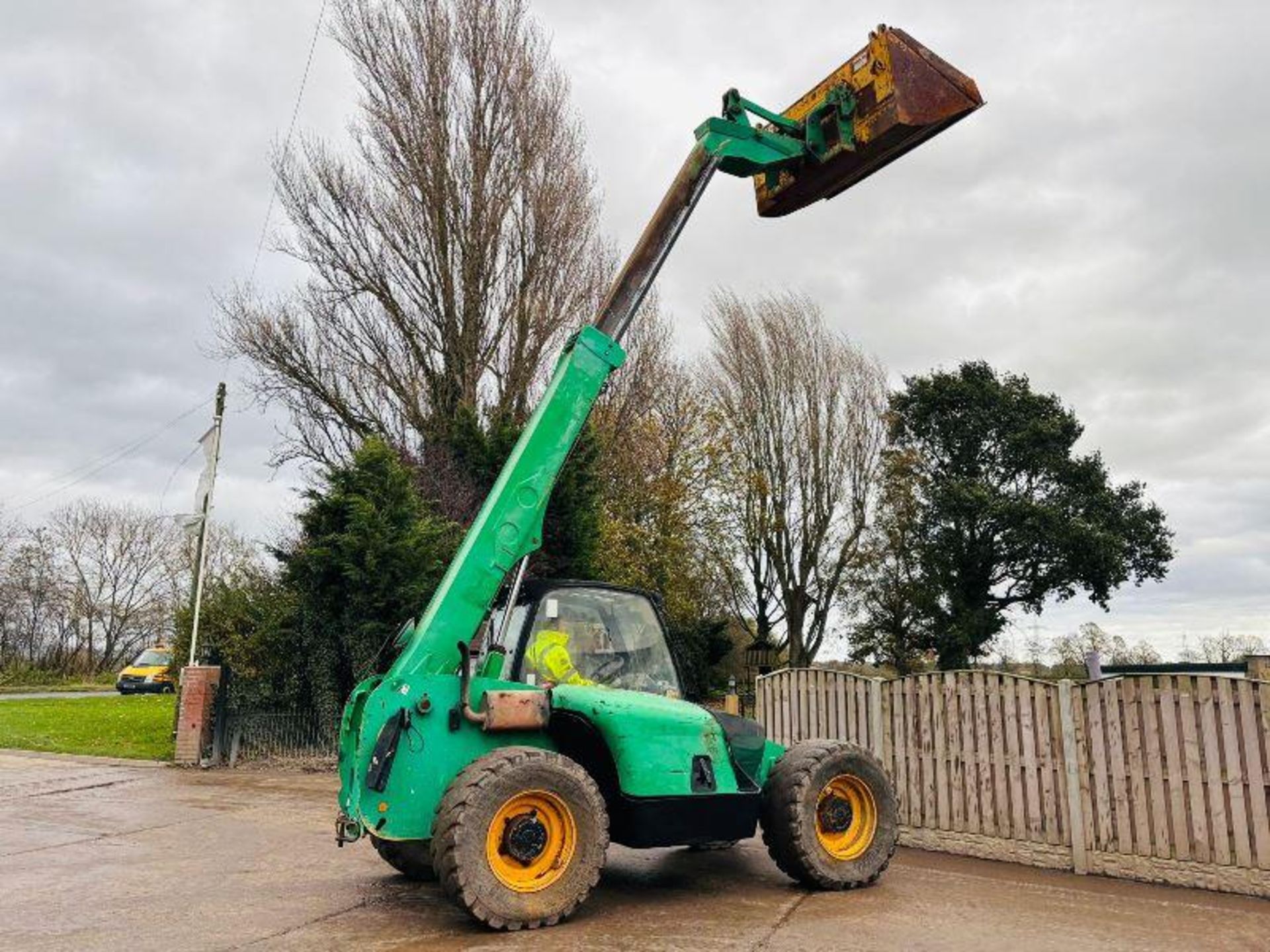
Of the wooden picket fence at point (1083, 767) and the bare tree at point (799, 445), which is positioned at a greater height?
the bare tree at point (799, 445)

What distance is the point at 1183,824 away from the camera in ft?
20.8

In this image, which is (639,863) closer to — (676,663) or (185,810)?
(676,663)

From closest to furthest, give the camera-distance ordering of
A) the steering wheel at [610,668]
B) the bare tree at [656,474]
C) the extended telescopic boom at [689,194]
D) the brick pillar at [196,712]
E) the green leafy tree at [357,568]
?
1. the extended telescopic boom at [689,194]
2. the steering wheel at [610,668]
3. the green leafy tree at [357,568]
4. the brick pillar at [196,712]
5. the bare tree at [656,474]

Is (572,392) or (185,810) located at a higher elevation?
(572,392)

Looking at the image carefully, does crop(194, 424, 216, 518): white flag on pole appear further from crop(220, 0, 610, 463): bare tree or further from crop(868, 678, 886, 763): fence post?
crop(868, 678, 886, 763): fence post

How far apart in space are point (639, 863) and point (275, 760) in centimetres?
859

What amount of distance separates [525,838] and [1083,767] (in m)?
4.45

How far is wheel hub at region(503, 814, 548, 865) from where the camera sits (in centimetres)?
477

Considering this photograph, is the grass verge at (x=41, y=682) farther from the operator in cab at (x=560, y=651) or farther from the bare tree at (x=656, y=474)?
the operator in cab at (x=560, y=651)

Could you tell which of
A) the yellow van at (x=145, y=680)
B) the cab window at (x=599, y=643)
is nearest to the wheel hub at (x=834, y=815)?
the cab window at (x=599, y=643)

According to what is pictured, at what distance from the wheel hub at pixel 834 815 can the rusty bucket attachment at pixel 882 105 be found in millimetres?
4375

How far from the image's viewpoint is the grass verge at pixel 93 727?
1477cm

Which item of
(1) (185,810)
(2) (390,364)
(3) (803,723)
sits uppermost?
(2) (390,364)

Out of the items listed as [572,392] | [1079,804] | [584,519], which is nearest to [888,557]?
[584,519]
